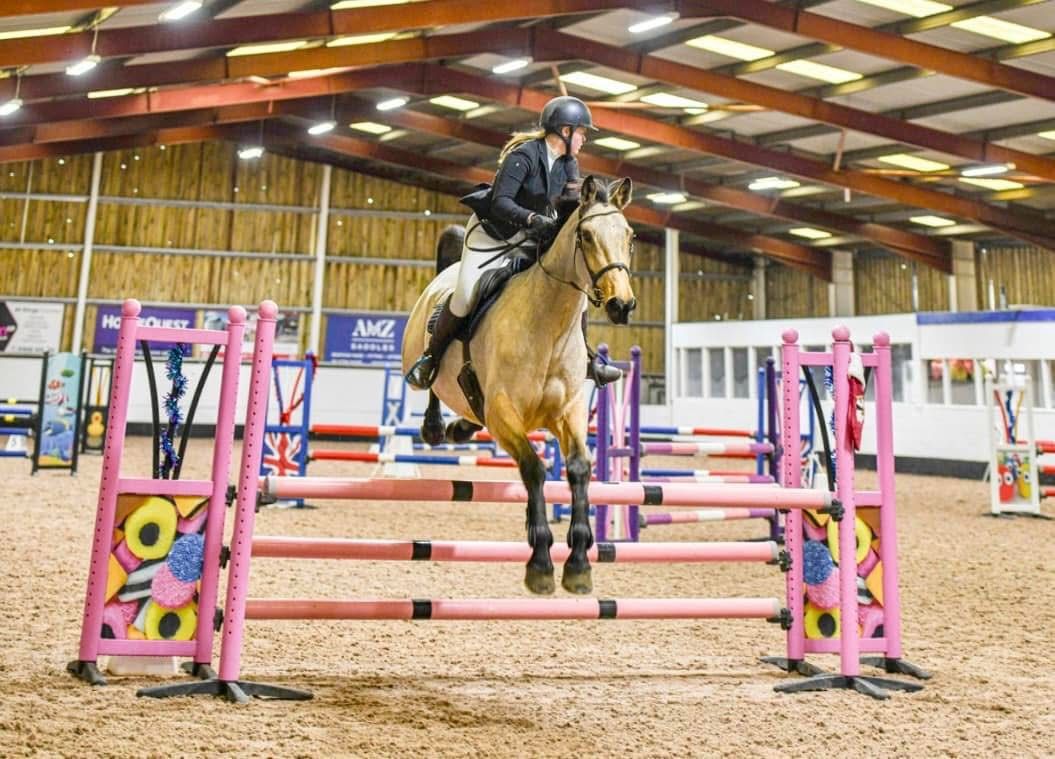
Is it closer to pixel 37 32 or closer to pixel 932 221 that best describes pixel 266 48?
pixel 37 32

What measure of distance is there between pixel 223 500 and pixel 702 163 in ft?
56.8

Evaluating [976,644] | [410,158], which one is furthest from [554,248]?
[410,158]

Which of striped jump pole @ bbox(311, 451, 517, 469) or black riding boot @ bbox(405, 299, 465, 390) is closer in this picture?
black riding boot @ bbox(405, 299, 465, 390)

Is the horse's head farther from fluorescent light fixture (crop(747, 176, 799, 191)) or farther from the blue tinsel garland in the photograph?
fluorescent light fixture (crop(747, 176, 799, 191))

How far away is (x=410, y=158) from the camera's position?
20781 mm

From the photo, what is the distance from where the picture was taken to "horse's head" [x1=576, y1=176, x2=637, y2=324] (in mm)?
2770

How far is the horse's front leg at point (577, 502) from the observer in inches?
116

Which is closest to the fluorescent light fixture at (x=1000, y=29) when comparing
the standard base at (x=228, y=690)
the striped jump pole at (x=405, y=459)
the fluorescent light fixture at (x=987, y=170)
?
the fluorescent light fixture at (x=987, y=170)

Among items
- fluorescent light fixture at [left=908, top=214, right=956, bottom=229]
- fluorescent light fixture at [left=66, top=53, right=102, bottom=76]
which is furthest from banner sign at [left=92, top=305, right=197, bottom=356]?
fluorescent light fixture at [left=908, top=214, right=956, bottom=229]

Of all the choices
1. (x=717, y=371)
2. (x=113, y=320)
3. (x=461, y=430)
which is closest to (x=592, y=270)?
(x=461, y=430)

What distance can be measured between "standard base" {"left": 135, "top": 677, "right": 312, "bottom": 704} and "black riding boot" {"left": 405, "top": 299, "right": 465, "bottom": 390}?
1309 millimetres

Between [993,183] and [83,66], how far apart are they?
1643 centimetres

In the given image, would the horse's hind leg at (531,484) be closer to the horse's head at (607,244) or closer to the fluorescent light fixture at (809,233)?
the horse's head at (607,244)

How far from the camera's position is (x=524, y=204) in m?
3.49
